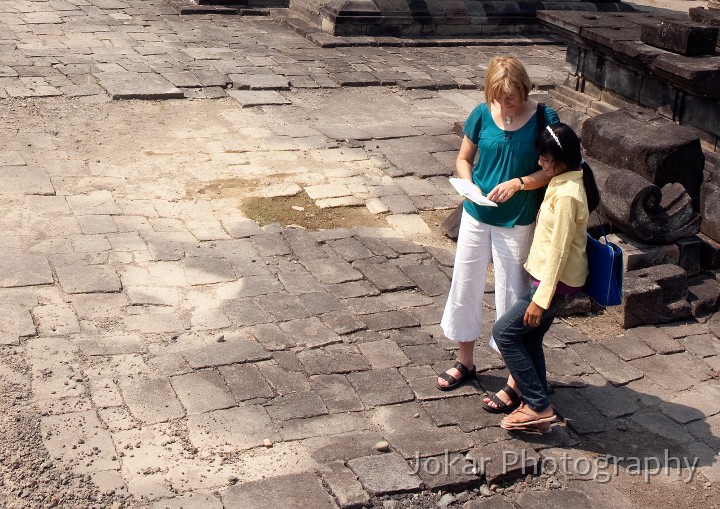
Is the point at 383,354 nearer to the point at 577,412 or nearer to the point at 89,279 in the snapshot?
→ the point at 577,412

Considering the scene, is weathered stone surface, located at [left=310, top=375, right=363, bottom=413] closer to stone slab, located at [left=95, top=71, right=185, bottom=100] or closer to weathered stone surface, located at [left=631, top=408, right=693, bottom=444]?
weathered stone surface, located at [left=631, top=408, right=693, bottom=444]

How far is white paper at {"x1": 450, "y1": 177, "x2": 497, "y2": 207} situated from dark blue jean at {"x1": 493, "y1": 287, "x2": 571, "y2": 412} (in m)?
0.51

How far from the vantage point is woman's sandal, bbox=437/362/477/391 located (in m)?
5.55

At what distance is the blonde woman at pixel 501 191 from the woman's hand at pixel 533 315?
22 cm

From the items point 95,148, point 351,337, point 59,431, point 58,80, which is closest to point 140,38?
point 58,80

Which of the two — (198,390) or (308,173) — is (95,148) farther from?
(198,390)

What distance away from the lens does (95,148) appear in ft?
29.9

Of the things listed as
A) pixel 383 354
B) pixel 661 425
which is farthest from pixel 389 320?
pixel 661 425

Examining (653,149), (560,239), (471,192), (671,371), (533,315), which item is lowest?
(671,371)

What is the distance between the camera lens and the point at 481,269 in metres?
5.23

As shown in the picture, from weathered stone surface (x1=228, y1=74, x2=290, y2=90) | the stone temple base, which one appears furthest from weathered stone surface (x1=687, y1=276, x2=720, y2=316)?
the stone temple base

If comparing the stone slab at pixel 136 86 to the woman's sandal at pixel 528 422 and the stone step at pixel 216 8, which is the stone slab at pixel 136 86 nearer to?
the stone step at pixel 216 8

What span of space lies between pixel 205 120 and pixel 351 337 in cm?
464

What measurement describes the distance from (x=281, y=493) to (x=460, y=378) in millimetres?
1450
